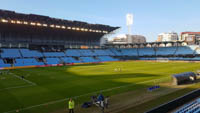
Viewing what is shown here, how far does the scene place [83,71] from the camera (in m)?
43.6

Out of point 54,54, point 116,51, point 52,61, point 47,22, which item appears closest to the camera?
point 47,22

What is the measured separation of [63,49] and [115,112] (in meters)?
79.1

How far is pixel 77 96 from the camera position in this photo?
19.6m

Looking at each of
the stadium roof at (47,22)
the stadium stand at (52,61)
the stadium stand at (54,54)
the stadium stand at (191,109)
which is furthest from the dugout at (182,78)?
the stadium stand at (54,54)

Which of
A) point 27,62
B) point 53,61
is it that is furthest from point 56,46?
point 27,62

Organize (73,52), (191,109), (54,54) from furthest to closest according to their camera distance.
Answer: (73,52), (54,54), (191,109)

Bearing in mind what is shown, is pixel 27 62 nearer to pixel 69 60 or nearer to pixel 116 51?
pixel 69 60

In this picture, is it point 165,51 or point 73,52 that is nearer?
point 73,52

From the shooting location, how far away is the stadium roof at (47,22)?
59.1 m

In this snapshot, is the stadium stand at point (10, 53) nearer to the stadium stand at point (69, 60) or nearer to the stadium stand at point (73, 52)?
the stadium stand at point (69, 60)

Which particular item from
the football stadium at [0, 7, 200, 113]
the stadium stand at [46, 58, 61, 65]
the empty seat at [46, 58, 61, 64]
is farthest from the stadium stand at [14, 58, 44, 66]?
the empty seat at [46, 58, 61, 64]

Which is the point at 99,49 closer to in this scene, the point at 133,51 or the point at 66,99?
the point at 133,51

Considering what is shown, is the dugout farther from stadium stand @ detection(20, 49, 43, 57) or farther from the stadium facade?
stadium stand @ detection(20, 49, 43, 57)

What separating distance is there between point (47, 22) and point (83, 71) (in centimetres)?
3805
